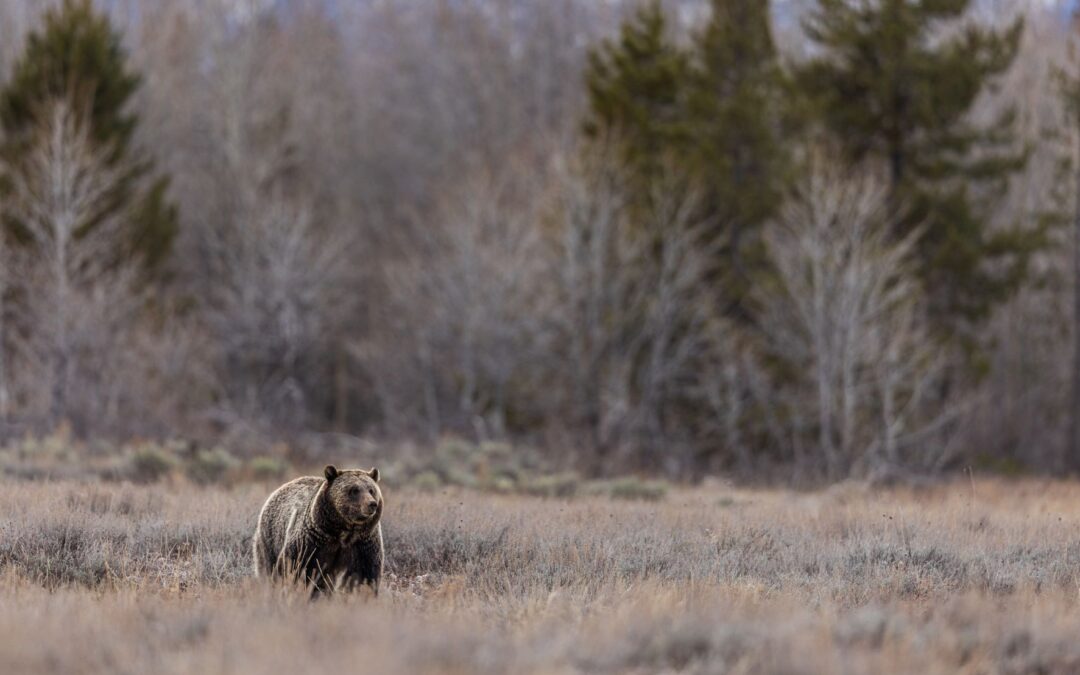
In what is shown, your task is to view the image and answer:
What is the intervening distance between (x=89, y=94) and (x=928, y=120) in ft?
72.2

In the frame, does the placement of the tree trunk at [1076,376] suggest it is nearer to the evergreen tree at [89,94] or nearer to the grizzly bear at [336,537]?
the grizzly bear at [336,537]

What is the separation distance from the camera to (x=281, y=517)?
340 inches

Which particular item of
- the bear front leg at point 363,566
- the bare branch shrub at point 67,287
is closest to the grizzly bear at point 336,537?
the bear front leg at point 363,566

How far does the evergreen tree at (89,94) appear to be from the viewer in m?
32.1

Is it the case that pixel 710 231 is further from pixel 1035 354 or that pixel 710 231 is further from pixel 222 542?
pixel 222 542

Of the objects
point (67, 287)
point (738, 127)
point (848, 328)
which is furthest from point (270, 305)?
point (848, 328)

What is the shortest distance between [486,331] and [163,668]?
2768 cm

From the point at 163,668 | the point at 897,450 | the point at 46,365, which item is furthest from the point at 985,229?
the point at 163,668

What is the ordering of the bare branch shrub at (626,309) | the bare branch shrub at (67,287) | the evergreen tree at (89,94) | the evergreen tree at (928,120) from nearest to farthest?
the bare branch shrub at (67,287)
the bare branch shrub at (626,309)
the evergreen tree at (928,120)
the evergreen tree at (89,94)

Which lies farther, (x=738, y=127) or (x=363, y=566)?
(x=738, y=127)

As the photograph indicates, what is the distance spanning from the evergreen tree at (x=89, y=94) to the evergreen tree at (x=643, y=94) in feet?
43.2

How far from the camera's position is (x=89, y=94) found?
31.4m

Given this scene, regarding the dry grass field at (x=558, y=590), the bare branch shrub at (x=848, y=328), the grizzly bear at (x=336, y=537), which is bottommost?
the dry grass field at (x=558, y=590)

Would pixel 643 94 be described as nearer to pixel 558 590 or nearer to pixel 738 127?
pixel 738 127
